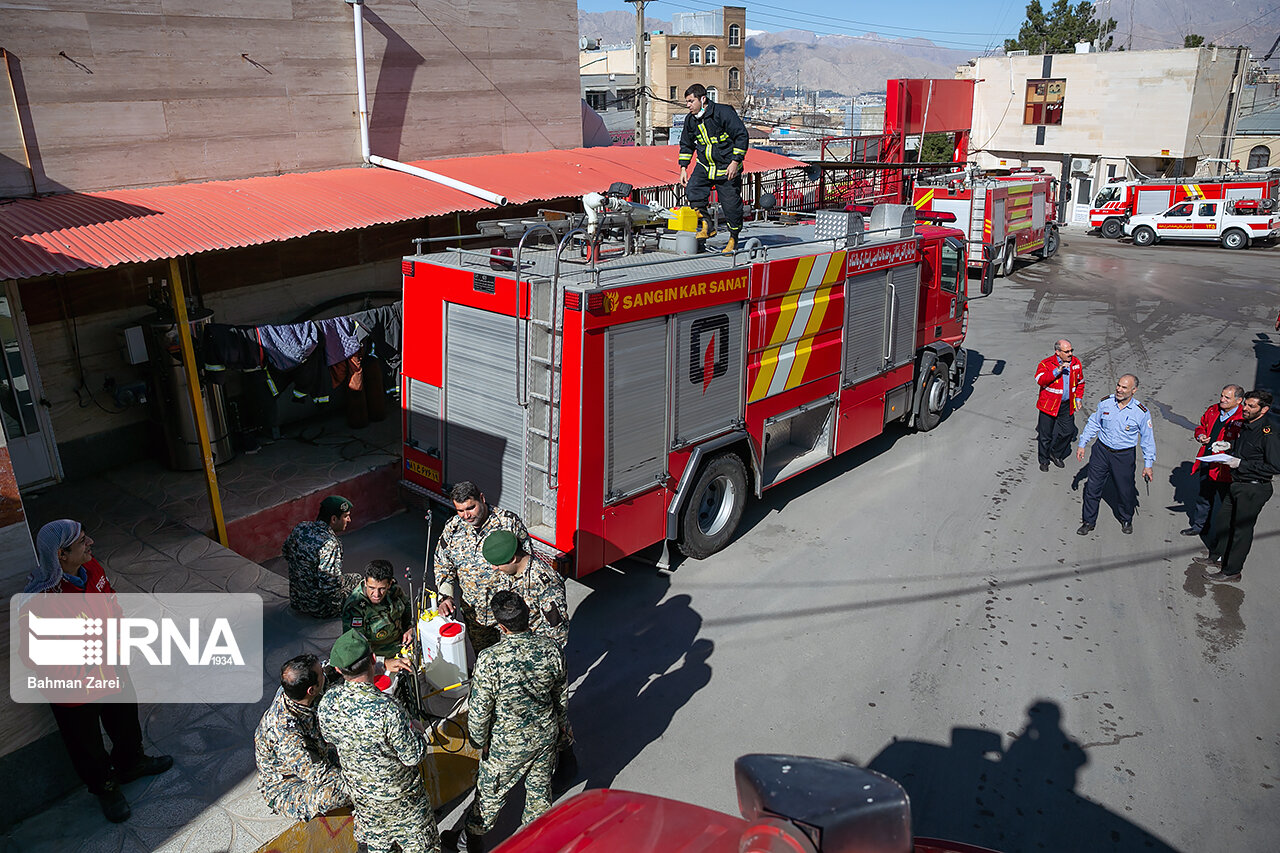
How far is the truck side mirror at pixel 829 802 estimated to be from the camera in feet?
7.48

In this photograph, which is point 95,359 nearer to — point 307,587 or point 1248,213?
point 307,587

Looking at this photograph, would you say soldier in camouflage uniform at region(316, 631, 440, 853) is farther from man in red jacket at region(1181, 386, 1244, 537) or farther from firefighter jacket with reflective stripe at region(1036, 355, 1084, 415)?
firefighter jacket with reflective stripe at region(1036, 355, 1084, 415)

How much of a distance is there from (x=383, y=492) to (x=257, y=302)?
282cm

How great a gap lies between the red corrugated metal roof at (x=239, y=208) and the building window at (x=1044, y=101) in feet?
100

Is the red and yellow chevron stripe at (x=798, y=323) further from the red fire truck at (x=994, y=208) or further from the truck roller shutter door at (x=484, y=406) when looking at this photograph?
the red fire truck at (x=994, y=208)

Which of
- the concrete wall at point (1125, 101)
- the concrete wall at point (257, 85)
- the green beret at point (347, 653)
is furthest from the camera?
the concrete wall at point (1125, 101)

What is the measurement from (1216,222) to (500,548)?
30.5 m

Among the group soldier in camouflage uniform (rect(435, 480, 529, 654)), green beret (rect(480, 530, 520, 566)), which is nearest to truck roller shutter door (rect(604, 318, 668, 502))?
soldier in camouflage uniform (rect(435, 480, 529, 654))

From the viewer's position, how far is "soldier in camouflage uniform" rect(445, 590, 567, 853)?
4.38 m

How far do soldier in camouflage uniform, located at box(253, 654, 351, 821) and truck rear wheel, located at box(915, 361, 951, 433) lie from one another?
886 centimetres

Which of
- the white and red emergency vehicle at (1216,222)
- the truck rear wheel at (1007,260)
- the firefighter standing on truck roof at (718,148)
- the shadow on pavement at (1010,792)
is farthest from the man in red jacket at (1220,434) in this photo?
the white and red emergency vehicle at (1216,222)

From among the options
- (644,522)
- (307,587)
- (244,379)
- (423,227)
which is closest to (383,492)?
(244,379)

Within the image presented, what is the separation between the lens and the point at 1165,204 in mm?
28609

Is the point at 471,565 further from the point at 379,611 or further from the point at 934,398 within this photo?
the point at 934,398
